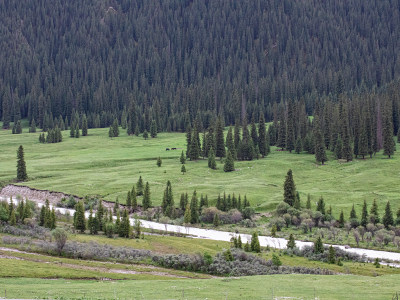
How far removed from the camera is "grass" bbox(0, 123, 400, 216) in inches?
4685

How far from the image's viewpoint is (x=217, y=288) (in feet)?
163

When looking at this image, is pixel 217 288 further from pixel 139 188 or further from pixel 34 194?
pixel 34 194

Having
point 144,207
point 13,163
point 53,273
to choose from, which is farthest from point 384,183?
point 13,163

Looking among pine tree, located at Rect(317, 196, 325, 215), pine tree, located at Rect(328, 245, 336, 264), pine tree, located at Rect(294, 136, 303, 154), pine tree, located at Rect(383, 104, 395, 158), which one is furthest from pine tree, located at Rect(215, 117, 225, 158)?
pine tree, located at Rect(328, 245, 336, 264)

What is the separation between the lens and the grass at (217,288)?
44.8 metres

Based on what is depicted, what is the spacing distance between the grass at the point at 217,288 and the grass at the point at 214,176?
180ft

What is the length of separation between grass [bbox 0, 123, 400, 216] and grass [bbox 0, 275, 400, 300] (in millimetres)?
54904

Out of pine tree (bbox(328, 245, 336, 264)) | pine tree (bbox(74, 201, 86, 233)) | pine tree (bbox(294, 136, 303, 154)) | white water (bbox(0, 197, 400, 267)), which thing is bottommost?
white water (bbox(0, 197, 400, 267))

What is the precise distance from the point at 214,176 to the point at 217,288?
297 ft

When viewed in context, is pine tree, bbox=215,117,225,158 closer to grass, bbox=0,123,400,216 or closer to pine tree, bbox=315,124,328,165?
grass, bbox=0,123,400,216

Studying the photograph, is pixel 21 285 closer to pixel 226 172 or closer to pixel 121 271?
pixel 121 271

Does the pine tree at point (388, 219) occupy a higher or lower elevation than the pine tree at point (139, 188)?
lower

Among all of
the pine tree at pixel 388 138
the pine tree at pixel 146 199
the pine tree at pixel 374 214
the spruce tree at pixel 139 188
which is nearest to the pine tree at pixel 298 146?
the pine tree at pixel 388 138

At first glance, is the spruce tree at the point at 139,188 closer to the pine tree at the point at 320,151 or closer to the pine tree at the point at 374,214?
the pine tree at the point at 374,214
